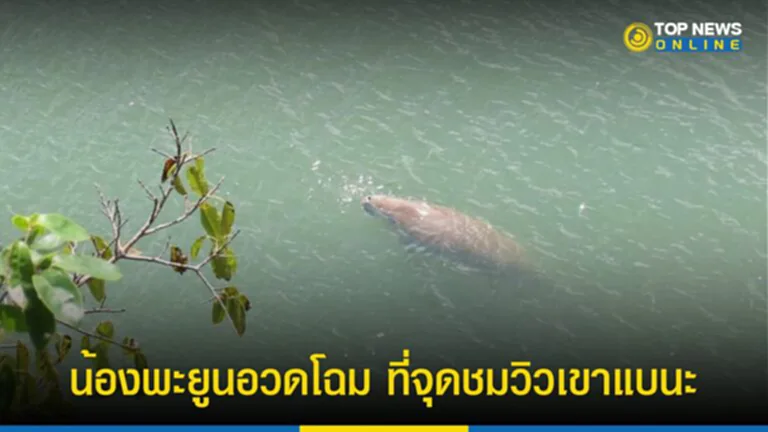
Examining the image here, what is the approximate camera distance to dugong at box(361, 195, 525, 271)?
8469 millimetres

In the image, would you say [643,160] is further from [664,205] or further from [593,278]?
[593,278]

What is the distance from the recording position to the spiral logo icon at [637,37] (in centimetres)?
1133

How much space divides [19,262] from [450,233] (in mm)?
6152

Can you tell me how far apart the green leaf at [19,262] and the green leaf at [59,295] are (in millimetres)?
43

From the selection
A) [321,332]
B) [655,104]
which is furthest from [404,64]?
[321,332]

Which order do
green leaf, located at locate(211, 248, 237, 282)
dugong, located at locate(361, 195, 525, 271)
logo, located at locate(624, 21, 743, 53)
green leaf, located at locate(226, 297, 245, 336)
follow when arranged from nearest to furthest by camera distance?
green leaf, located at locate(226, 297, 245, 336)
green leaf, located at locate(211, 248, 237, 282)
dugong, located at locate(361, 195, 525, 271)
logo, located at locate(624, 21, 743, 53)

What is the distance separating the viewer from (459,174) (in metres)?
9.66

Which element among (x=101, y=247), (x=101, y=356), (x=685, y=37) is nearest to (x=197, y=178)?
(x=101, y=247)

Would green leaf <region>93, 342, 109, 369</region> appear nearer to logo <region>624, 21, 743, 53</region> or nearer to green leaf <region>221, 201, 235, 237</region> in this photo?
green leaf <region>221, 201, 235, 237</region>

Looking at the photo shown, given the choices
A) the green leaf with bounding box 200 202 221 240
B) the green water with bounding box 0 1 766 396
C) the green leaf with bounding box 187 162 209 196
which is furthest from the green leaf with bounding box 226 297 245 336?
the green water with bounding box 0 1 766 396

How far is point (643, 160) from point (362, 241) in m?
3.01

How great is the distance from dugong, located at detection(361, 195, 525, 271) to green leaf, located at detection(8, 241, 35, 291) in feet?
19.6

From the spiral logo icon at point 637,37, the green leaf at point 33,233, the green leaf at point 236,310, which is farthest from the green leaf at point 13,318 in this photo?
the spiral logo icon at point 637,37

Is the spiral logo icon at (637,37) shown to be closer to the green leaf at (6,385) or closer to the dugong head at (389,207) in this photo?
the dugong head at (389,207)
